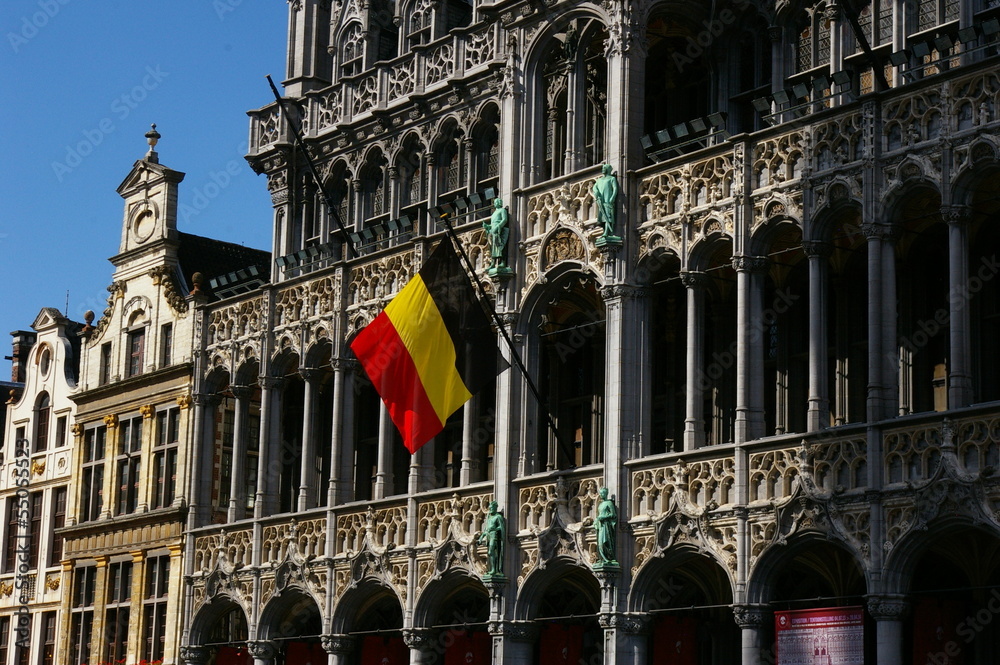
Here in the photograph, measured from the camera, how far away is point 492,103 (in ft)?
128

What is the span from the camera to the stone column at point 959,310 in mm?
27078

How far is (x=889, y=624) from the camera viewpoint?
27.4 m

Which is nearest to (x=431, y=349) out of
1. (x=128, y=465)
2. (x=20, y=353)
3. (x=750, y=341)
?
(x=750, y=341)

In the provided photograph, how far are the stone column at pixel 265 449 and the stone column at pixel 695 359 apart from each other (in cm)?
1269

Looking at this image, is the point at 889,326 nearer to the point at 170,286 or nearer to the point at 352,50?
the point at 352,50

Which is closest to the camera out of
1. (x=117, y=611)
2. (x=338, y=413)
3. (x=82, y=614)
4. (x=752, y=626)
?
(x=752, y=626)

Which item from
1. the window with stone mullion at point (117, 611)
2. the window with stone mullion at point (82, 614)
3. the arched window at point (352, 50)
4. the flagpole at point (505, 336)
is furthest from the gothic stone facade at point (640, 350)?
the window with stone mullion at point (82, 614)

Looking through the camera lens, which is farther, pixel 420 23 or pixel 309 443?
pixel 420 23

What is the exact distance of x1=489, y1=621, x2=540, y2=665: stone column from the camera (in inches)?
1324

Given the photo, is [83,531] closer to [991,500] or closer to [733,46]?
[733,46]

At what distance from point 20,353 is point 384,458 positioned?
2566 centimetres

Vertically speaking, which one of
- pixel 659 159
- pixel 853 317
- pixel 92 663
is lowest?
pixel 92 663

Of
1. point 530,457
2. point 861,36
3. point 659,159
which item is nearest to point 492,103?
point 659,159

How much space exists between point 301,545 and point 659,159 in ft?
37.9
